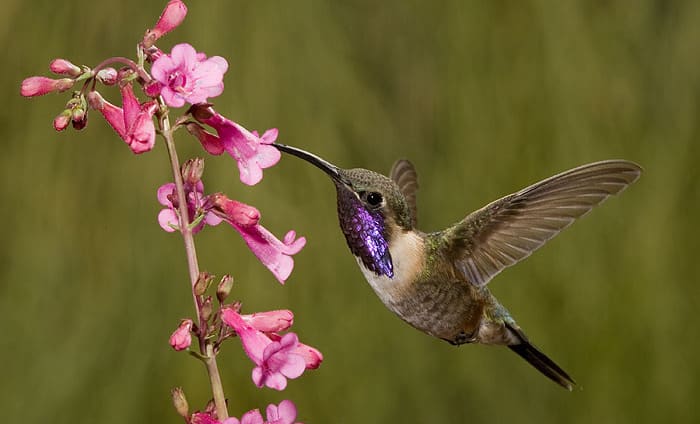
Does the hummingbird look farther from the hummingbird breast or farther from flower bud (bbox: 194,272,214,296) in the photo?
flower bud (bbox: 194,272,214,296)

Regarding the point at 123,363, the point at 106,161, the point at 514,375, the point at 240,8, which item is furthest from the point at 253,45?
the point at 514,375

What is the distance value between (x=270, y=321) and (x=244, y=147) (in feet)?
0.87

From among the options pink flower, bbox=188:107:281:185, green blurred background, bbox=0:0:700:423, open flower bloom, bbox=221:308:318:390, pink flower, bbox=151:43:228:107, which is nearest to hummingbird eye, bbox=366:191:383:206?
pink flower, bbox=188:107:281:185

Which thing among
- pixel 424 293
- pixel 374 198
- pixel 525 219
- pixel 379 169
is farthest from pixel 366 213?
pixel 379 169

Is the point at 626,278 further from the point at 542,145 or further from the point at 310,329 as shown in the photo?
the point at 310,329

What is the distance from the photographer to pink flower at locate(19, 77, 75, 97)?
127 cm

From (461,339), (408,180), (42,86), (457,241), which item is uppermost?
(42,86)

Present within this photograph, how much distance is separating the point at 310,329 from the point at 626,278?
1.20 meters

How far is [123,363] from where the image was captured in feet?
11.3

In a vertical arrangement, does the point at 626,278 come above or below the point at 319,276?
below

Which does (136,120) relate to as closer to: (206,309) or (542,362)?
(206,309)

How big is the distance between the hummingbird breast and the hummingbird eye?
0.09 metres

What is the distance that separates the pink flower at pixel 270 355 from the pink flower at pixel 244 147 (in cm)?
21

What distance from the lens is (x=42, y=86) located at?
1298 millimetres
